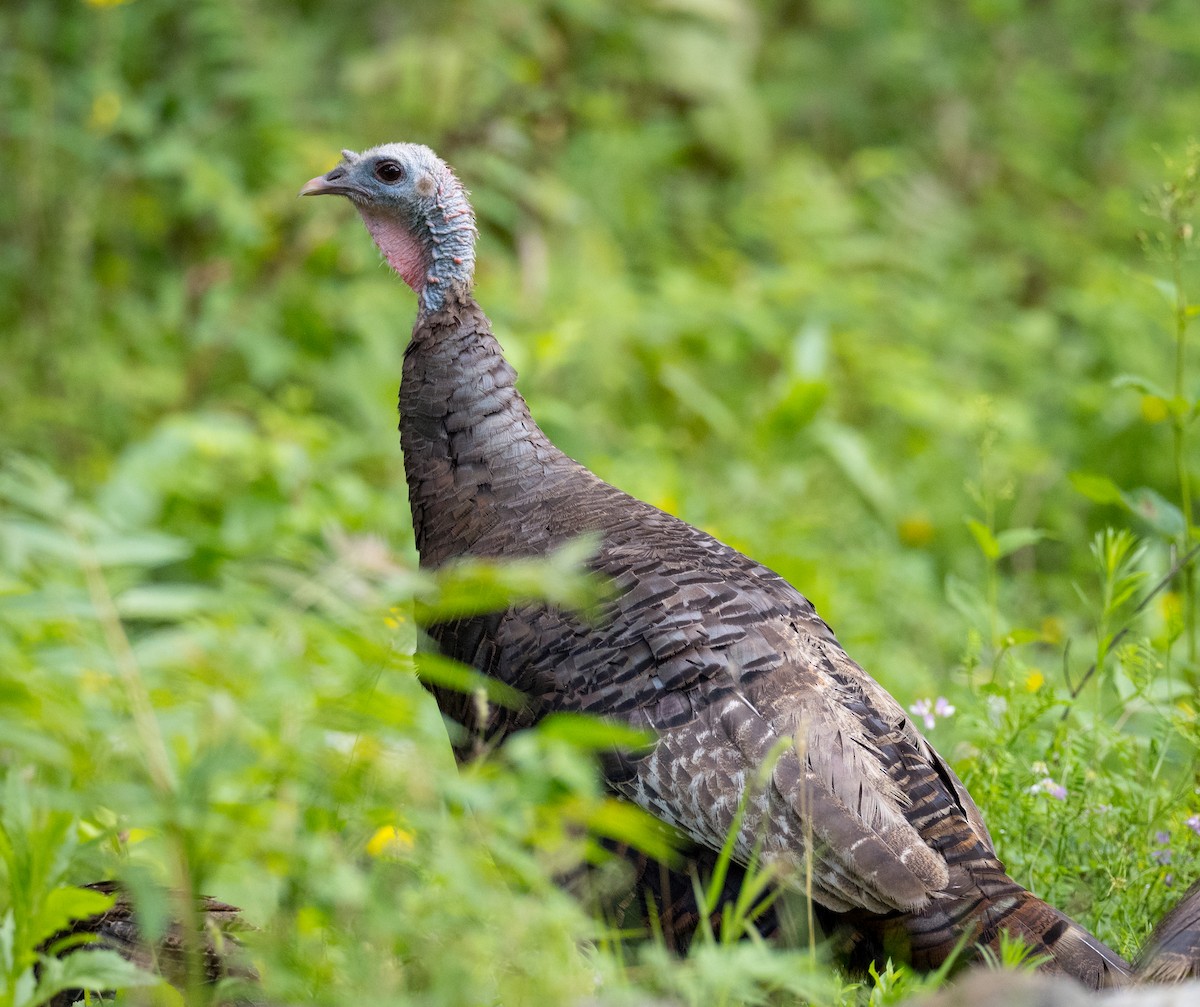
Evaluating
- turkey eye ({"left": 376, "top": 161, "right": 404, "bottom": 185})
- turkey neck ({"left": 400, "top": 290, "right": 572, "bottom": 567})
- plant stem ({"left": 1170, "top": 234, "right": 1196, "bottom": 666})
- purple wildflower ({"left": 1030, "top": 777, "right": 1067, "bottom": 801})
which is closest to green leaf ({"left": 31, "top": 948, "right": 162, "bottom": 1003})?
turkey neck ({"left": 400, "top": 290, "right": 572, "bottom": 567})

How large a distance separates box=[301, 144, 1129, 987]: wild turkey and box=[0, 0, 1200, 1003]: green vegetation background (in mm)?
239

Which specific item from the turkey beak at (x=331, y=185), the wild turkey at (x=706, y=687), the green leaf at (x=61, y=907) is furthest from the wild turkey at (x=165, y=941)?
the turkey beak at (x=331, y=185)

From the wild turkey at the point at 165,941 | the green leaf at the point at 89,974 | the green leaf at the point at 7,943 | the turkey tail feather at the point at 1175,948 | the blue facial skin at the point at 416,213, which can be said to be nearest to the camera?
the green leaf at the point at 89,974

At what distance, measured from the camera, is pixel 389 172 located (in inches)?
157

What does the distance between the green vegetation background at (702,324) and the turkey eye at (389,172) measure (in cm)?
111

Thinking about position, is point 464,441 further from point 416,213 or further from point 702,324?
point 702,324

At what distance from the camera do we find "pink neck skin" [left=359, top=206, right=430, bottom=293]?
3.92 metres

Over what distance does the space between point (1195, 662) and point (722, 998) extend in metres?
2.32

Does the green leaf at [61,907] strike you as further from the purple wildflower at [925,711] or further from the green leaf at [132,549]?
the purple wildflower at [925,711]

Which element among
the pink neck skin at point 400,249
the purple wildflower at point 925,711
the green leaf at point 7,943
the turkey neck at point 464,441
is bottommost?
the green leaf at point 7,943

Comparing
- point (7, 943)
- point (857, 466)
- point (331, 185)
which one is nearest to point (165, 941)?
point (7, 943)

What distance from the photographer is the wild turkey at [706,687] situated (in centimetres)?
288

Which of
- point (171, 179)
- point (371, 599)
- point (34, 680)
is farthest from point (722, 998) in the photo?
point (171, 179)

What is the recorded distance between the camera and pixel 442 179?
3.93 meters
